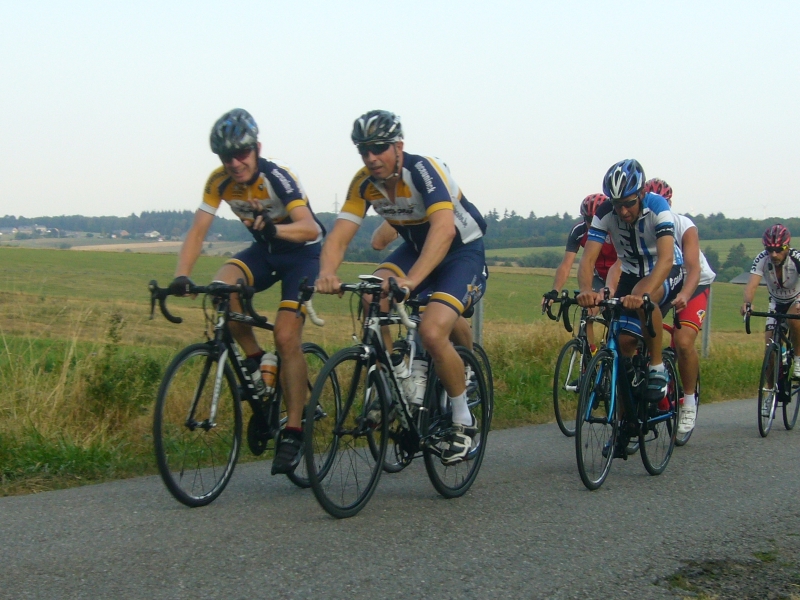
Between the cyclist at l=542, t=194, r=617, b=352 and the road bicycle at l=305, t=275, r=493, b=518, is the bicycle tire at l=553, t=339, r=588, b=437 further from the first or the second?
the road bicycle at l=305, t=275, r=493, b=518

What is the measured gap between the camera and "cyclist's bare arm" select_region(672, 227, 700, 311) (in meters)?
7.14

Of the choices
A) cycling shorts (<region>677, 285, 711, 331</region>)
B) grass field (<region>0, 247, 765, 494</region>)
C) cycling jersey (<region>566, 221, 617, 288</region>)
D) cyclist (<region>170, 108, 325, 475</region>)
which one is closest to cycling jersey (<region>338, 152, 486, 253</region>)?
cyclist (<region>170, 108, 325, 475</region>)

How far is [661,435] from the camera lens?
6.64 meters

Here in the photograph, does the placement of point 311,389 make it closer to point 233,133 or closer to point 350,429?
point 350,429

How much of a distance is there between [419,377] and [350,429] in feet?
1.89

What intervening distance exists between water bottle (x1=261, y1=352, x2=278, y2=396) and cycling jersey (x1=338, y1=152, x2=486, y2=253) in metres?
0.95

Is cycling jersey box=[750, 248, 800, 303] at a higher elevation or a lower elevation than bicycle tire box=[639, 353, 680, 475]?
higher

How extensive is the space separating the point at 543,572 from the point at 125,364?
14.4ft

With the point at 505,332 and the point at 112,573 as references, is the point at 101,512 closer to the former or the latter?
the point at 112,573

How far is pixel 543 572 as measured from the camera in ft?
13.3

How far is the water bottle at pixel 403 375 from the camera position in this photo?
16.9ft

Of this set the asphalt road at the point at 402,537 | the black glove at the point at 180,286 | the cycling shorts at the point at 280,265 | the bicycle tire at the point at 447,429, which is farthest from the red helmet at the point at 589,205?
the black glove at the point at 180,286

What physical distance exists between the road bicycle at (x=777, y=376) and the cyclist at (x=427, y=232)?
3823mm

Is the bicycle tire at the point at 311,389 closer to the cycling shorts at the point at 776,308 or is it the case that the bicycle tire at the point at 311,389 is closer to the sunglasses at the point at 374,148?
the sunglasses at the point at 374,148
